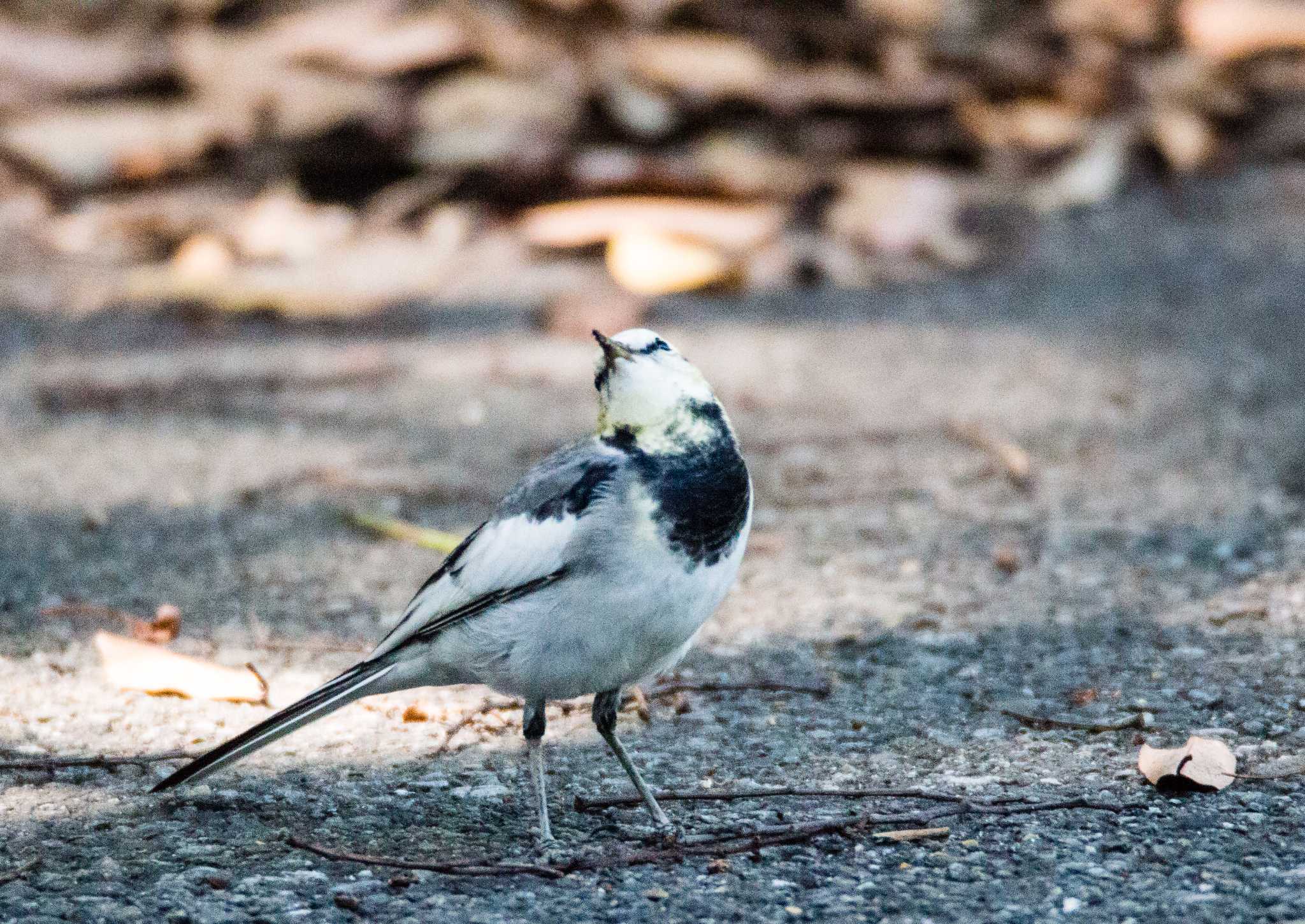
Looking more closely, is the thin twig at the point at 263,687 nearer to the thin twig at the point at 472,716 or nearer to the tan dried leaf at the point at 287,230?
the thin twig at the point at 472,716

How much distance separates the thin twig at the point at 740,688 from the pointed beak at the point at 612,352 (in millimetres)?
927

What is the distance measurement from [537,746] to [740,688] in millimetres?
710

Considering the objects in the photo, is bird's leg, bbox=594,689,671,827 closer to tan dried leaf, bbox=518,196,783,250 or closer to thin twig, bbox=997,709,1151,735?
thin twig, bbox=997,709,1151,735

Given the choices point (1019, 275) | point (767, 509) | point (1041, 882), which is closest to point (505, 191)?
point (1019, 275)

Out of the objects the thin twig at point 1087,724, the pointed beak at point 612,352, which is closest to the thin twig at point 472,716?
the pointed beak at point 612,352

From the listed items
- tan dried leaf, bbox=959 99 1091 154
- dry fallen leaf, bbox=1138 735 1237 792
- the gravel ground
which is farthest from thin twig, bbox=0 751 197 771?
tan dried leaf, bbox=959 99 1091 154

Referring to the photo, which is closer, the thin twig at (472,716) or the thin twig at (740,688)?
the thin twig at (472,716)

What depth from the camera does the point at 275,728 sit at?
105 inches

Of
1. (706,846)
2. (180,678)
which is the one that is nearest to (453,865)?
(706,846)

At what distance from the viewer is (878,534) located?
4359mm

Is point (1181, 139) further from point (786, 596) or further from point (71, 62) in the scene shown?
point (71, 62)

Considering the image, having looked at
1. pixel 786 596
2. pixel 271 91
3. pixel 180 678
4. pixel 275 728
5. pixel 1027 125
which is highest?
pixel 271 91

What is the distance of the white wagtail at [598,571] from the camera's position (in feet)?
8.51

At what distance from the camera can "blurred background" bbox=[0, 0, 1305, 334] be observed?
282 inches
